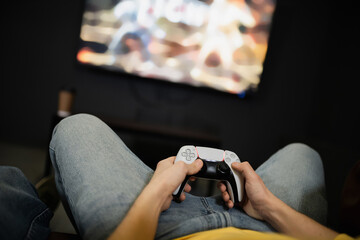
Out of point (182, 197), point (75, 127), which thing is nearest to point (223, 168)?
point (182, 197)

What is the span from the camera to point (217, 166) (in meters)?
0.62

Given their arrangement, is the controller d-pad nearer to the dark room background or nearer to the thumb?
the thumb

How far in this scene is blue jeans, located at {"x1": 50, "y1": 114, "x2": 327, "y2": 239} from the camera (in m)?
0.48

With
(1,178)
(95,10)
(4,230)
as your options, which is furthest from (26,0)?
(4,230)

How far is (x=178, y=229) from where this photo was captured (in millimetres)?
521

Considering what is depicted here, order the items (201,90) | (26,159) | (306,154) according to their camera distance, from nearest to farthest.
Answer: (306,154)
(26,159)
(201,90)

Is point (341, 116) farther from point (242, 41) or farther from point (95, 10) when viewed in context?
point (95, 10)

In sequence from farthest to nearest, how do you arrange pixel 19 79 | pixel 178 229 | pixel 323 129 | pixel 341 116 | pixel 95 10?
pixel 323 129
pixel 341 116
pixel 19 79
pixel 95 10
pixel 178 229

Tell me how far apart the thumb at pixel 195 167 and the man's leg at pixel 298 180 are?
0.24 meters

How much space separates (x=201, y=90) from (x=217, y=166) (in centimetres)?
177

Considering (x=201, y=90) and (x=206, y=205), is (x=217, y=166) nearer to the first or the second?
(x=206, y=205)

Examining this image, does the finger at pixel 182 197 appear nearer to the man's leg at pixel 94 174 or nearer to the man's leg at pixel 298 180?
the man's leg at pixel 94 174

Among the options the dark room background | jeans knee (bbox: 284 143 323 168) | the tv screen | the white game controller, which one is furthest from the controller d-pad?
the tv screen

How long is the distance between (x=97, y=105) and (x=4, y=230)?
1950mm
